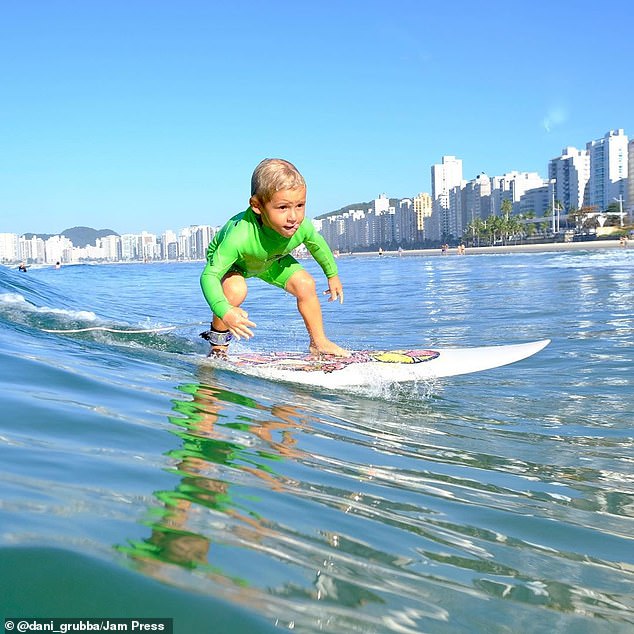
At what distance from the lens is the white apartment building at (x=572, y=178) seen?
5842 inches

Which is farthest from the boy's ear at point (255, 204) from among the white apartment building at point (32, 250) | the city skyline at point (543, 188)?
the white apartment building at point (32, 250)

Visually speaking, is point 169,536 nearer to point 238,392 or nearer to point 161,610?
point 161,610

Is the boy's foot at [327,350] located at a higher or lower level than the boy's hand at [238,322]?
lower

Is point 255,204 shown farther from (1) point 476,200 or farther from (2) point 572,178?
(1) point 476,200

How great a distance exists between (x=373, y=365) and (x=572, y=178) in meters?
158

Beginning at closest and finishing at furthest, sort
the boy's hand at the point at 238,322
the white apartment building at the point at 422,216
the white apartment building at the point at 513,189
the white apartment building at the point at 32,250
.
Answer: the boy's hand at the point at 238,322 < the white apartment building at the point at 513,189 < the white apartment building at the point at 422,216 < the white apartment building at the point at 32,250

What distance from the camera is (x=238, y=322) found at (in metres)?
3.81

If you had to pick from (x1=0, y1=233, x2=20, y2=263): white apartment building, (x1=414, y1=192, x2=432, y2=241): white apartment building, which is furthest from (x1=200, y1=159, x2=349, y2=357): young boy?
(x1=0, y1=233, x2=20, y2=263): white apartment building

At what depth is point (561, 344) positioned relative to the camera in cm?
588

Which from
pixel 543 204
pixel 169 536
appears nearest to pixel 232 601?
pixel 169 536

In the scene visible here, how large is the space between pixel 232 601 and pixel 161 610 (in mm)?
113

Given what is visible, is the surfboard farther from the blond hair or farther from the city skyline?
the city skyline

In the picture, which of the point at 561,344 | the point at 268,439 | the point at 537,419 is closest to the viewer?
the point at 268,439

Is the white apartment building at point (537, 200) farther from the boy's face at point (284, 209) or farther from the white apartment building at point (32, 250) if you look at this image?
the boy's face at point (284, 209)
